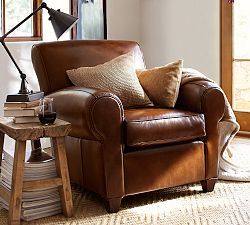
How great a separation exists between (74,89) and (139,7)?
2.56 metres

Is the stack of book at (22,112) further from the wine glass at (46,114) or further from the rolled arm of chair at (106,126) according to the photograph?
the rolled arm of chair at (106,126)

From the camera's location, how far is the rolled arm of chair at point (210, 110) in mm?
2922

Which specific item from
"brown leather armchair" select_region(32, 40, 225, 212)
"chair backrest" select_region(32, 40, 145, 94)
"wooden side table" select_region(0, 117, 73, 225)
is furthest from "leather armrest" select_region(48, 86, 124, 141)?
"chair backrest" select_region(32, 40, 145, 94)

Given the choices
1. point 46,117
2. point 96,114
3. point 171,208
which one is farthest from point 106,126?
point 171,208

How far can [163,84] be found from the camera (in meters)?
3.06

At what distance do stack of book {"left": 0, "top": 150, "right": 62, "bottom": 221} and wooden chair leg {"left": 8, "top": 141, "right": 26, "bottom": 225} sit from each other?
9 cm

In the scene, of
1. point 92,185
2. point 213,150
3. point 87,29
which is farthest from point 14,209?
point 87,29

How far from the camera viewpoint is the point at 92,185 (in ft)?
9.06

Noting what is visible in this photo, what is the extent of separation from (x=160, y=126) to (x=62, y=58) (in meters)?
0.85

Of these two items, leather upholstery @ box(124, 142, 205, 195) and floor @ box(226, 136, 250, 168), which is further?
floor @ box(226, 136, 250, 168)

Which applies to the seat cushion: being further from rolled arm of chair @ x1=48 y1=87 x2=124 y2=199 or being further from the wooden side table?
the wooden side table

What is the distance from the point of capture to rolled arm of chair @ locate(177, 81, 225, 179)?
2922 mm

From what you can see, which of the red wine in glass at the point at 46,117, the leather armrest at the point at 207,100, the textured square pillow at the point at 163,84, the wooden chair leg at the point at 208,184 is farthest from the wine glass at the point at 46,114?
the wooden chair leg at the point at 208,184

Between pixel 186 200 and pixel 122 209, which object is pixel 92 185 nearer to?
pixel 122 209
